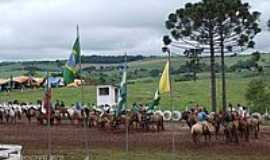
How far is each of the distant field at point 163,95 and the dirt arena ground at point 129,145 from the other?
3235cm

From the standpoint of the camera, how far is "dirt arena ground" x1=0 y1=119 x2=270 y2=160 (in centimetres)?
2836

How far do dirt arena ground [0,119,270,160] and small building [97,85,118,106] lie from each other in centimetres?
1723

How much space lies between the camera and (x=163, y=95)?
81.1 meters

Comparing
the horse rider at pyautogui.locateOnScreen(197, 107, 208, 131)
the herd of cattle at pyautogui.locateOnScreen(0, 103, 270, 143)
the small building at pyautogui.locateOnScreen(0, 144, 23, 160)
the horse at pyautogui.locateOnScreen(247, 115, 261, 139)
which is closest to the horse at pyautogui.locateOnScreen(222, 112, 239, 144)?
the herd of cattle at pyautogui.locateOnScreen(0, 103, 270, 143)

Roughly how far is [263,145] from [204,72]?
343 feet

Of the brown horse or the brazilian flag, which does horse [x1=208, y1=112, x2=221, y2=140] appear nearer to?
the brown horse

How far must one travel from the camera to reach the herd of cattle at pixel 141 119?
35.5 meters

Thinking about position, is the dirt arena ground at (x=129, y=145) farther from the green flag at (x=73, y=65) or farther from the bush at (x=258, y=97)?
the bush at (x=258, y=97)

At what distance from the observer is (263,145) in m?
34.0

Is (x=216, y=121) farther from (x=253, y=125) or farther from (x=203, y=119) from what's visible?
(x=253, y=125)

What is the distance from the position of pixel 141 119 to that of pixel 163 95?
38.3 metres

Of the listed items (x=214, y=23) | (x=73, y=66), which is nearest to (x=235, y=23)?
(x=214, y=23)

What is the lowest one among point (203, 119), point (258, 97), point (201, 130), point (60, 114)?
point (201, 130)

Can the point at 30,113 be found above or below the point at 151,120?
above
